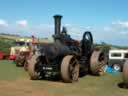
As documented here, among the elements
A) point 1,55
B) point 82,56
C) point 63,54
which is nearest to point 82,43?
point 82,56

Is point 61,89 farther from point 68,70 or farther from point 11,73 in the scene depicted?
point 11,73

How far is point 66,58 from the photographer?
1495 centimetres

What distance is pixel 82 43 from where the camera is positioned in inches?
712

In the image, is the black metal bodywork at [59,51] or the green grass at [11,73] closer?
the black metal bodywork at [59,51]

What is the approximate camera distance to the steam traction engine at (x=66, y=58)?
15.2 metres

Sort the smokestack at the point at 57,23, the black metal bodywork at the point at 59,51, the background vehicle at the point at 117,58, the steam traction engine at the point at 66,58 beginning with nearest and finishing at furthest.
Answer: the steam traction engine at the point at 66,58
the black metal bodywork at the point at 59,51
the smokestack at the point at 57,23
the background vehicle at the point at 117,58

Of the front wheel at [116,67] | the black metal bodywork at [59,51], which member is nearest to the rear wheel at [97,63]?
the black metal bodywork at [59,51]

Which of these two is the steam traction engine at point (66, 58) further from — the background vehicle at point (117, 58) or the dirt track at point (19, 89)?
the background vehicle at point (117, 58)

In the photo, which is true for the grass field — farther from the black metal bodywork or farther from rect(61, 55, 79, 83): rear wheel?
the black metal bodywork

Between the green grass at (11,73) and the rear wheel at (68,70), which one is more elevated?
the rear wheel at (68,70)

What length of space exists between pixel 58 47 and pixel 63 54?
527 millimetres

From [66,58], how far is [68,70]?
0.58 m

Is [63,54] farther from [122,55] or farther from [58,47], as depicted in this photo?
[122,55]

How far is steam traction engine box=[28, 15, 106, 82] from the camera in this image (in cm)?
1523
